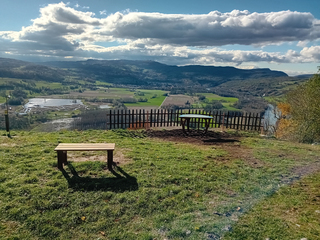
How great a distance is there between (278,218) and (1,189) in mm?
6536

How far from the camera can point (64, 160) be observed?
725 centimetres

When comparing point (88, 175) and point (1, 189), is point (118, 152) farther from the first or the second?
point (1, 189)

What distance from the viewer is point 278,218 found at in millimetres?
4656

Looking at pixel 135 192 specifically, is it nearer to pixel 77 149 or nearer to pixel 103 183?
pixel 103 183

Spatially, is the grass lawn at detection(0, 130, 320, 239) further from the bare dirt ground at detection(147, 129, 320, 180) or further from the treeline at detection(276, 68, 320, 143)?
the treeline at detection(276, 68, 320, 143)

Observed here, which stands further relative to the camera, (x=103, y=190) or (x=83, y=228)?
(x=103, y=190)

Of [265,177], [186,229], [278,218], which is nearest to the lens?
[186,229]

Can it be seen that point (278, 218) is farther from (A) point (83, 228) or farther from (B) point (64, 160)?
(B) point (64, 160)

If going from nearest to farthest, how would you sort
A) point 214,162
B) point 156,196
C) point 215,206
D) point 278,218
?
1. point 278,218
2. point 215,206
3. point 156,196
4. point 214,162

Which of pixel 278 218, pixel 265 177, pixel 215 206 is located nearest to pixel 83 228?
pixel 215 206

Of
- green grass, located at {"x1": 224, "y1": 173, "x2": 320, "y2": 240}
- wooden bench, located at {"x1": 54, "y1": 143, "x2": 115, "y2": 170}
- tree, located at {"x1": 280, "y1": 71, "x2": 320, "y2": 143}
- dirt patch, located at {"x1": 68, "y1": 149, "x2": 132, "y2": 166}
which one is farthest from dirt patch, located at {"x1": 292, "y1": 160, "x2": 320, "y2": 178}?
wooden bench, located at {"x1": 54, "y1": 143, "x2": 115, "y2": 170}

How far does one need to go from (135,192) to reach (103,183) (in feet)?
3.40

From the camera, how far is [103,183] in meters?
6.10

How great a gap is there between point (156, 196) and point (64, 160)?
3597 millimetres
